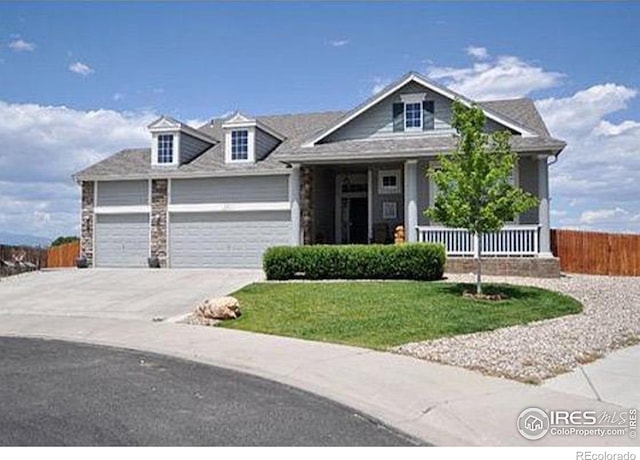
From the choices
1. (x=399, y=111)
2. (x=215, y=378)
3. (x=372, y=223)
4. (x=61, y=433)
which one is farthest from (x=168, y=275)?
(x=61, y=433)

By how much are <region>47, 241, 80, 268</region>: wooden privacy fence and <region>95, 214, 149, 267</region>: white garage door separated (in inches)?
154

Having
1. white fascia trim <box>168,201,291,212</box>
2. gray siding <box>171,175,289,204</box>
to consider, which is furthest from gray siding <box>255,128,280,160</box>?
white fascia trim <box>168,201,291,212</box>

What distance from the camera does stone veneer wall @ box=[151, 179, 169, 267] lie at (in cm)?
2359

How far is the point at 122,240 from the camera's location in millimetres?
24172

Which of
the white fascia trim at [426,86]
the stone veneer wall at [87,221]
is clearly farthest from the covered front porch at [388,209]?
the stone veneer wall at [87,221]

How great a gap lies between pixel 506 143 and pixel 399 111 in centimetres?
785

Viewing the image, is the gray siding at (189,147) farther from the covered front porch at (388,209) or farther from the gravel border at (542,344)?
the gravel border at (542,344)

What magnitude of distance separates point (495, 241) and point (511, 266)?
95 centimetres

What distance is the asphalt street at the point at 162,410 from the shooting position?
18.1 ft

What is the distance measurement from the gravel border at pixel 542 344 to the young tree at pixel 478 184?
273cm

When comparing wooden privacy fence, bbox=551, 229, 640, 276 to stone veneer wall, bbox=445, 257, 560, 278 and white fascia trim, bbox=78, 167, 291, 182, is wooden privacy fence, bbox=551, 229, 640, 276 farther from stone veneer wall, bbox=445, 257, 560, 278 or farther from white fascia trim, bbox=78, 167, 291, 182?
white fascia trim, bbox=78, 167, 291, 182

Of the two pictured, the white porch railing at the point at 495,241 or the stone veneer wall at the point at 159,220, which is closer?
Answer: the white porch railing at the point at 495,241

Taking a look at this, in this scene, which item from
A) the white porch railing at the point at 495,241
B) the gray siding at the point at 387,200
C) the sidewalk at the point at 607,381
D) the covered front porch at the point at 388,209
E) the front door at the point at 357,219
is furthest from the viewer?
the front door at the point at 357,219

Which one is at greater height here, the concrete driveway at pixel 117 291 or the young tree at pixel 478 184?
the young tree at pixel 478 184
